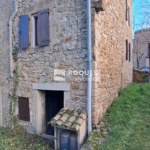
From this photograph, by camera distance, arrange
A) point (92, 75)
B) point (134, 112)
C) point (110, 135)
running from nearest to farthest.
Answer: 1. point (110, 135)
2. point (92, 75)
3. point (134, 112)

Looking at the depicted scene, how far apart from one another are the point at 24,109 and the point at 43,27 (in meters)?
2.60

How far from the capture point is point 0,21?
5113mm

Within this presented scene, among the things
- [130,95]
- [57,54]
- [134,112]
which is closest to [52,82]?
[57,54]

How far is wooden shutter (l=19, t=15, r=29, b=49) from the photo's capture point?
4285mm

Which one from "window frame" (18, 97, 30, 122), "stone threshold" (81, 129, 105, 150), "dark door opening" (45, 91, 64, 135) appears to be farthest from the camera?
"dark door opening" (45, 91, 64, 135)

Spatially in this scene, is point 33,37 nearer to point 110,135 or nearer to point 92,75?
point 92,75

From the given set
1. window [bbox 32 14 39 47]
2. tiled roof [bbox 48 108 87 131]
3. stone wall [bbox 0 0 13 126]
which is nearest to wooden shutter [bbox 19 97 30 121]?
stone wall [bbox 0 0 13 126]

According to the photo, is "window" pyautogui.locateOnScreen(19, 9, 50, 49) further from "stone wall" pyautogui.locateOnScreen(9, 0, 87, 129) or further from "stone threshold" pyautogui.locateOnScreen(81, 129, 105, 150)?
"stone threshold" pyautogui.locateOnScreen(81, 129, 105, 150)

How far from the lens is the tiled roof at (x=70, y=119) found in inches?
117

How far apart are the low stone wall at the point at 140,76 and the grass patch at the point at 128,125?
4.79 m

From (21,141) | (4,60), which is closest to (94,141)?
(21,141)

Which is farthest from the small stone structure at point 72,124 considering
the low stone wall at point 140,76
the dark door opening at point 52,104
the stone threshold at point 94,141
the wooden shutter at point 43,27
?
the low stone wall at point 140,76

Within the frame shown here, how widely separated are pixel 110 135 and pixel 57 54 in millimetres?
2377

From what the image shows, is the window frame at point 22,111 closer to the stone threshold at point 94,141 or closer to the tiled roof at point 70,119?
the tiled roof at point 70,119
